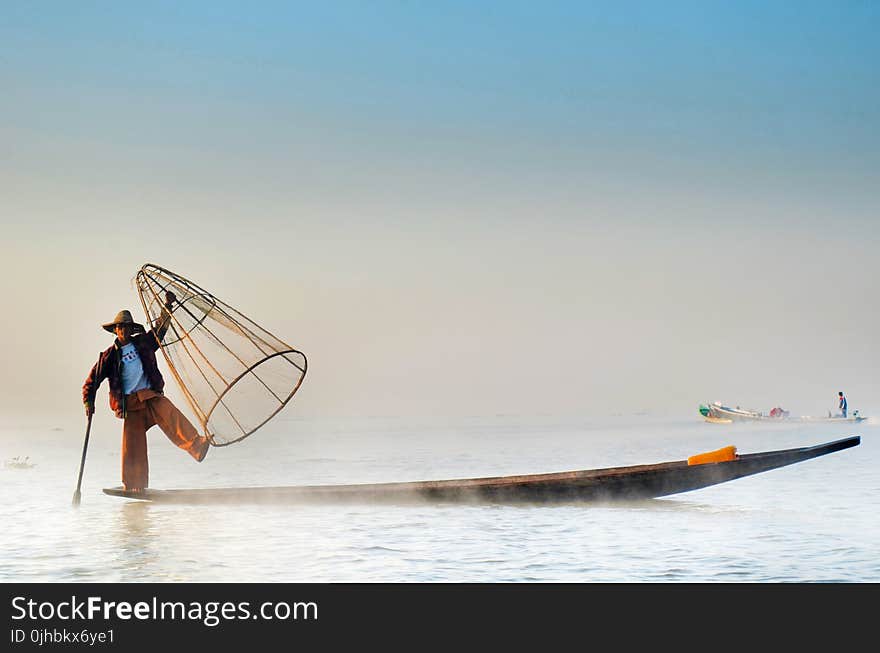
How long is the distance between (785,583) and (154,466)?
16130mm

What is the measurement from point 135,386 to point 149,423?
37cm

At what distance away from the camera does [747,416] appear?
41438 millimetres

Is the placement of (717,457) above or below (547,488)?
above

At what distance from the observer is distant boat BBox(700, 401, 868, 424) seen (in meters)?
41.2

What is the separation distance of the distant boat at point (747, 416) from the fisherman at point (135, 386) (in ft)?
115

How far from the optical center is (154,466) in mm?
20672

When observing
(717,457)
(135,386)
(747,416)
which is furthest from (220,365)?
(747,416)

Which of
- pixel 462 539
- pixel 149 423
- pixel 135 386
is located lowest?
pixel 462 539

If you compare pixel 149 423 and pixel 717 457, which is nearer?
pixel 717 457

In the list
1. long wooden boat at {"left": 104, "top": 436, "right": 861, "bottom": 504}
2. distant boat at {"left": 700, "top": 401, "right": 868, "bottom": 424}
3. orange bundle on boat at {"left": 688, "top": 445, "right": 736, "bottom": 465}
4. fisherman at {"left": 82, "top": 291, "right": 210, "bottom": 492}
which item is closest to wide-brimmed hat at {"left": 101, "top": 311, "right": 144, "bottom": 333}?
fisherman at {"left": 82, "top": 291, "right": 210, "bottom": 492}

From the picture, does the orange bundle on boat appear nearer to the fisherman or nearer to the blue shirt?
the fisherman

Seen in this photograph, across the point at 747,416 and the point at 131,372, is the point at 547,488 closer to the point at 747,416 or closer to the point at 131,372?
the point at 131,372

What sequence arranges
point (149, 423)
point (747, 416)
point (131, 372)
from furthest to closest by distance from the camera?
point (747, 416), point (149, 423), point (131, 372)

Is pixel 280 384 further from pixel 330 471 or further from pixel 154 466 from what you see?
pixel 154 466
